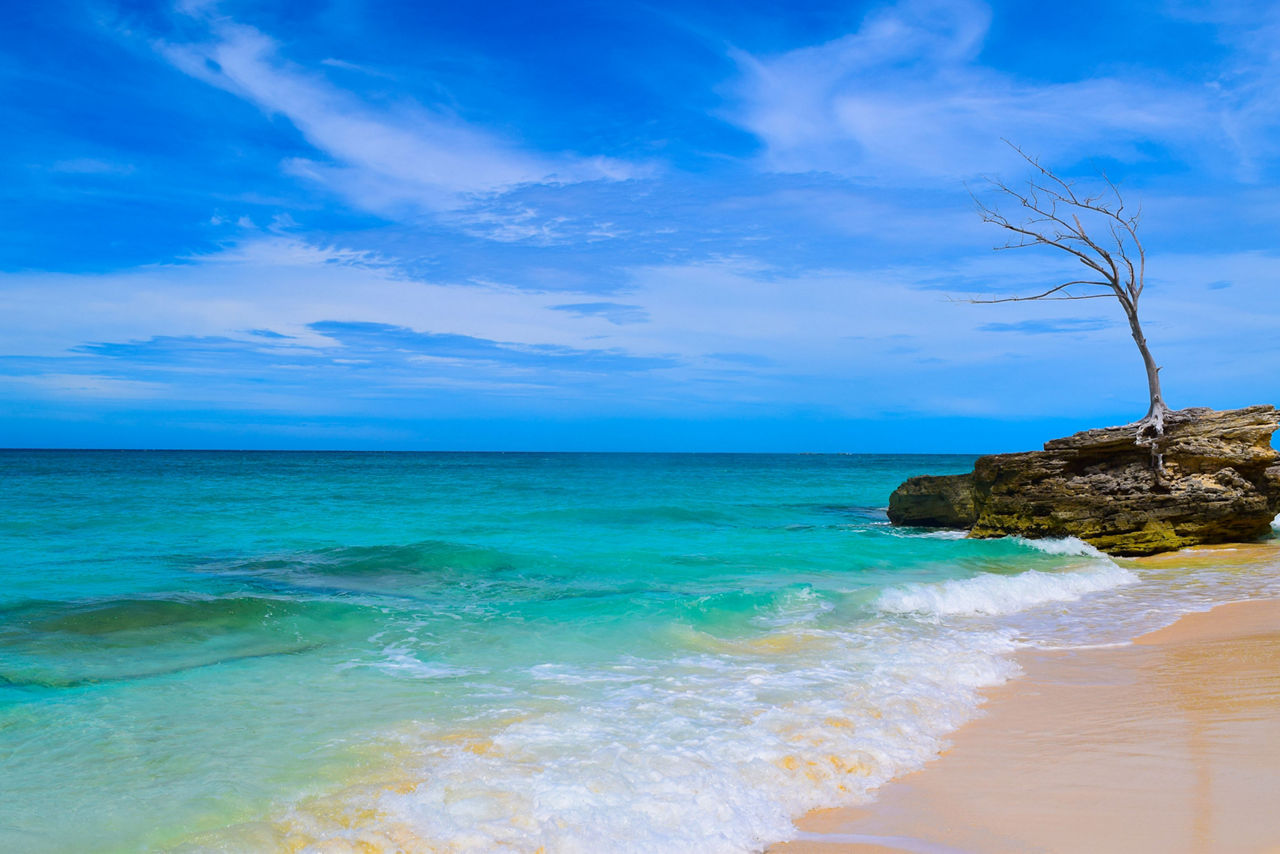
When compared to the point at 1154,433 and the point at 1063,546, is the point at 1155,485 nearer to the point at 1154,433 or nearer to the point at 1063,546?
the point at 1154,433

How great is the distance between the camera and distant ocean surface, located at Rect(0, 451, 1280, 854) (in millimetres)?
3984

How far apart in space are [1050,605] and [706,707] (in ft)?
20.9

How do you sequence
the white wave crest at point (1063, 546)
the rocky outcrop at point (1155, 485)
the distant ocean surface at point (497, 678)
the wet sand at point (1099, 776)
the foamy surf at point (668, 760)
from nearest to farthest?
the wet sand at point (1099, 776)
the foamy surf at point (668, 760)
the distant ocean surface at point (497, 678)
the rocky outcrop at point (1155, 485)
the white wave crest at point (1063, 546)

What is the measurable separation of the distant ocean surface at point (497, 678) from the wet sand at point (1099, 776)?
0.93 feet

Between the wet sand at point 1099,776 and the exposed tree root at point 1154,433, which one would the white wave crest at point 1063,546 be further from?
the wet sand at point 1099,776

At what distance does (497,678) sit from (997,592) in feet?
22.4

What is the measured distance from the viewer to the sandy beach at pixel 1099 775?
355cm

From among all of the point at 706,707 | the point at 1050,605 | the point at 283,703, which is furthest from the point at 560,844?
the point at 1050,605

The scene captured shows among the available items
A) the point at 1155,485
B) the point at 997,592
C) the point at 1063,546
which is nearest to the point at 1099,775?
the point at 997,592

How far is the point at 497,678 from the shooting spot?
6395 millimetres

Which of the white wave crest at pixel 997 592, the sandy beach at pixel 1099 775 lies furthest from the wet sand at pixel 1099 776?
the white wave crest at pixel 997 592

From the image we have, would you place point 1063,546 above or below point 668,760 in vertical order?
above

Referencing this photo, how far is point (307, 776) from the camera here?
14.5 feet

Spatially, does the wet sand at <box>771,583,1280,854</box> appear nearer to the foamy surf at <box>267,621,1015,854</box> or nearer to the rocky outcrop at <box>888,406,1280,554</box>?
the foamy surf at <box>267,621,1015,854</box>
